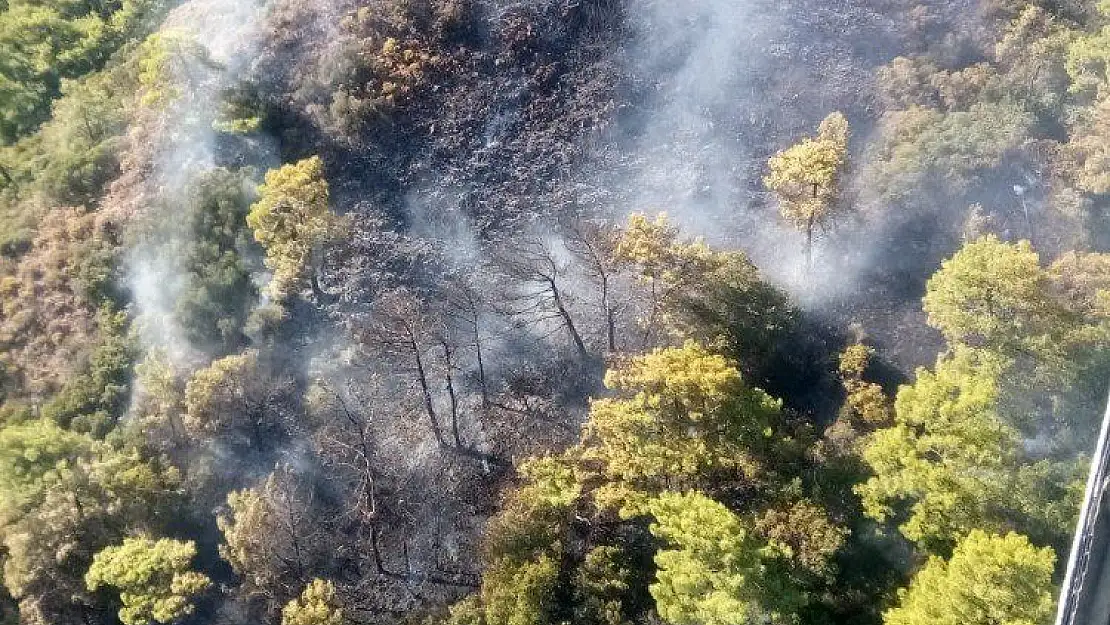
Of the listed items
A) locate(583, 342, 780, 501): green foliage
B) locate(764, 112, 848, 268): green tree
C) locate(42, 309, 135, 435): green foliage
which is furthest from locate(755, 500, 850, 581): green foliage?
locate(42, 309, 135, 435): green foliage

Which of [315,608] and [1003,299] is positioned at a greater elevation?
[1003,299]

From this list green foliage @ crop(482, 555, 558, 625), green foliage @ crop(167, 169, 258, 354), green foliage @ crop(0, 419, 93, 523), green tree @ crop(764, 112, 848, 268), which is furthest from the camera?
green foliage @ crop(167, 169, 258, 354)

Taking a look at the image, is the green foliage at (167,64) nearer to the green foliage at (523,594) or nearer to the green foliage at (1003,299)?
the green foliage at (523,594)

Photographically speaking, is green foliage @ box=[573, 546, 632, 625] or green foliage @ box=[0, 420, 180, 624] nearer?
green foliage @ box=[573, 546, 632, 625]

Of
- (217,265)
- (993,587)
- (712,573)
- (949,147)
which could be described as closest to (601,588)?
(712,573)

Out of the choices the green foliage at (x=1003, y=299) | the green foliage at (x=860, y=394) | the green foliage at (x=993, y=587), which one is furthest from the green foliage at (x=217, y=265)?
the green foliage at (x=993, y=587)

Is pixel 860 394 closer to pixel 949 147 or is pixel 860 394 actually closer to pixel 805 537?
pixel 805 537

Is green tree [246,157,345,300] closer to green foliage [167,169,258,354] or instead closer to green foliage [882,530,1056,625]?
green foliage [167,169,258,354]
